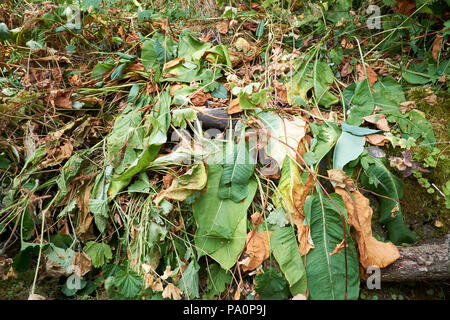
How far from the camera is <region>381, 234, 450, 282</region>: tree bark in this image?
122 centimetres

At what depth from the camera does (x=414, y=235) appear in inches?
52.2

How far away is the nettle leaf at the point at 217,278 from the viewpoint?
137 cm

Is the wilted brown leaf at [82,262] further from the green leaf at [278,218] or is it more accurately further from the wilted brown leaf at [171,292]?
the green leaf at [278,218]

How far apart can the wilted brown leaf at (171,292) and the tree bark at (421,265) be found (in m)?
0.91

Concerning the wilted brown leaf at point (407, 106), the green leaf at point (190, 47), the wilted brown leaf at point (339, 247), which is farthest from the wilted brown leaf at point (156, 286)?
the wilted brown leaf at point (407, 106)

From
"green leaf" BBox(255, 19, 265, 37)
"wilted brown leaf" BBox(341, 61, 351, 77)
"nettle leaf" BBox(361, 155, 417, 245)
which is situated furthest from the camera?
"green leaf" BBox(255, 19, 265, 37)

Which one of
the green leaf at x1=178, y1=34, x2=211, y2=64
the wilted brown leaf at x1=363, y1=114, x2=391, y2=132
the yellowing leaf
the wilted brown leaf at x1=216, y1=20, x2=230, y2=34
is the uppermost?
the wilted brown leaf at x1=216, y1=20, x2=230, y2=34

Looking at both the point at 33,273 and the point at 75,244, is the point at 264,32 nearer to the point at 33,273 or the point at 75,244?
the point at 75,244

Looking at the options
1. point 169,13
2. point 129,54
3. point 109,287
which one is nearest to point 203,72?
point 129,54

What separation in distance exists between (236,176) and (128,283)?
0.70 meters

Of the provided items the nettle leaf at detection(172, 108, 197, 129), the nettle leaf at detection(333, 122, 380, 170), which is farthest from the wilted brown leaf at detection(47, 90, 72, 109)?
the nettle leaf at detection(333, 122, 380, 170)

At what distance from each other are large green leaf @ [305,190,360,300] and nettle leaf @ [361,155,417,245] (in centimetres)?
21

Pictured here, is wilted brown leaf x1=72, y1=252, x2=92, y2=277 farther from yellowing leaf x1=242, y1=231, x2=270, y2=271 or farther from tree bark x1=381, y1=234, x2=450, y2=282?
tree bark x1=381, y1=234, x2=450, y2=282
